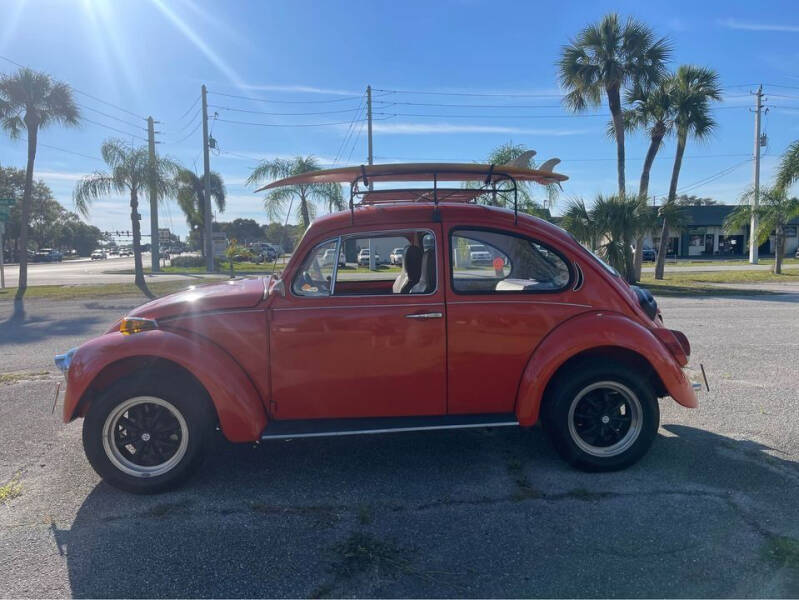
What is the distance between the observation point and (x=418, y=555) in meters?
2.98

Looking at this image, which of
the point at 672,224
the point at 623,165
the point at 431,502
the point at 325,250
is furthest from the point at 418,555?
the point at 623,165

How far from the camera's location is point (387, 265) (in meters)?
4.82

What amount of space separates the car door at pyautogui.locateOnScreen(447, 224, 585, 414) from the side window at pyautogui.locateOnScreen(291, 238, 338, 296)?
872 mm

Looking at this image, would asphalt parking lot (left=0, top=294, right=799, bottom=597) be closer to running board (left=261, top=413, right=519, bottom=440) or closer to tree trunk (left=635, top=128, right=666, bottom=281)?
running board (left=261, top=413, right=519, bottom=440)

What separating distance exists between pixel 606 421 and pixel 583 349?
591mm

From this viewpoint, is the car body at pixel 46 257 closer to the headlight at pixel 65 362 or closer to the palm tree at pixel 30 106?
the palm tree at pixel 30 106

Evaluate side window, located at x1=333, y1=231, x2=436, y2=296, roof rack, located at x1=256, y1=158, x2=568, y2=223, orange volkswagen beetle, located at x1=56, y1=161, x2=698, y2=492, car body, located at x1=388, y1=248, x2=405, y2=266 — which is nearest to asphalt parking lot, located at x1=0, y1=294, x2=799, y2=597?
orange volkswagen beetle, located at x1=56, y1=161, x2=698, y2=492

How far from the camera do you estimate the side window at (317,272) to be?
391 centimetres

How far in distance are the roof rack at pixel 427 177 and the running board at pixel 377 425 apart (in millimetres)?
1466

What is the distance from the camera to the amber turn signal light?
149 inches

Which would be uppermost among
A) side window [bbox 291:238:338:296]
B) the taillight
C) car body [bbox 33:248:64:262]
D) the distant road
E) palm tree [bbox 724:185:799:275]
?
palm tree [bbox 724:185:799:275]

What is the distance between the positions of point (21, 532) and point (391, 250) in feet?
10.2

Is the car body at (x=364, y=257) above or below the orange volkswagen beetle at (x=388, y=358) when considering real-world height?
above

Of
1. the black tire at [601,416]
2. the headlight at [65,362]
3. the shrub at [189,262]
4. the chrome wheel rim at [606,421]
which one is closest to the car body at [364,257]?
the black tire at [601,416]
